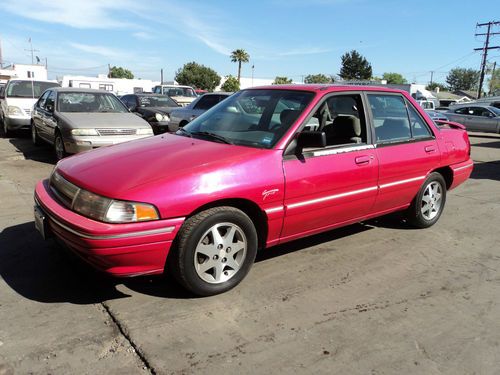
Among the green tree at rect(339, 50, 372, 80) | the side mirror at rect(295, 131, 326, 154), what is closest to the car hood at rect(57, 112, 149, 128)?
the side mirror at rect(295, 131, 326, 154)

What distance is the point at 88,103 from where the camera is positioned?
29.3 feet

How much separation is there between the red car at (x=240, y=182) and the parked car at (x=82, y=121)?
154 inches

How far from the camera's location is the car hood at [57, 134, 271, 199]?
3037 millimetres

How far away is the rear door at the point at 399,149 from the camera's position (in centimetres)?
438

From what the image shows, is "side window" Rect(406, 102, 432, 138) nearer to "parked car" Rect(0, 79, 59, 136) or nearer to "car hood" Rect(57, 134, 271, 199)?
"car hood" Rect(57, 134, 271, 199)

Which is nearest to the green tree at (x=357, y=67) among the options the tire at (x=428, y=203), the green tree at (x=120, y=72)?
the green tree at (x=120, y=72)

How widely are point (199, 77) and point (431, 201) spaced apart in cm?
7219

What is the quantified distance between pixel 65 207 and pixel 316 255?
7.60ft

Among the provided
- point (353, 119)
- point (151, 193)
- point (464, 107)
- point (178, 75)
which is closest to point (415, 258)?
point (353, 119)

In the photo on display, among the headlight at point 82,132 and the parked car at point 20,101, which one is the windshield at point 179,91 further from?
the headlight at point 82,132

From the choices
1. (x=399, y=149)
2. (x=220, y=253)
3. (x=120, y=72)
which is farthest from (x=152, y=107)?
(x=120, y=72)

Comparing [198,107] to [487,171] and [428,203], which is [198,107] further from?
[428,203]

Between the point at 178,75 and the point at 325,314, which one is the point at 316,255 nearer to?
the point at 325,314

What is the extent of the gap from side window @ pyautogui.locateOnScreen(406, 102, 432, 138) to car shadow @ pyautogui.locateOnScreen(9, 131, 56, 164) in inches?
268
